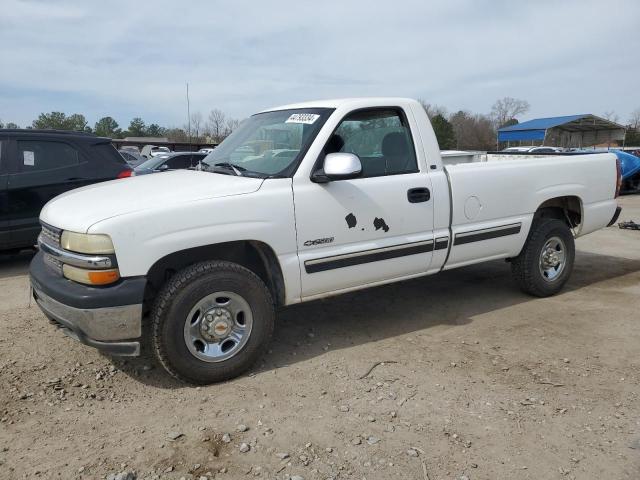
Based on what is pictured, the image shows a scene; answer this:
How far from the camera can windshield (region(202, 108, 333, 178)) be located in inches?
152

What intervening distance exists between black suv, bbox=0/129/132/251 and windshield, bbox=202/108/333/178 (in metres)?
3.26

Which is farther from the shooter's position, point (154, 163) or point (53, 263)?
point (154, 163)

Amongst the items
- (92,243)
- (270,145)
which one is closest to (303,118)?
(270,145)

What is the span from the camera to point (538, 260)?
17.0ft

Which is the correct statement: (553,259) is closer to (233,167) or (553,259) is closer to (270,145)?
(270,145)

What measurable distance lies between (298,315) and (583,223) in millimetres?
3157

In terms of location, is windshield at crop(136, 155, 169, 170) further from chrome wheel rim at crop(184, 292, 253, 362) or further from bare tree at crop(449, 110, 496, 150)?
bare tree at crop(449, 110, 496, 150)

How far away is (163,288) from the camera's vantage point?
3.35 m

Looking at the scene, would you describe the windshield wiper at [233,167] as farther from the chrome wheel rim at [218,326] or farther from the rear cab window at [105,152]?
the rear cab window at [105,152]

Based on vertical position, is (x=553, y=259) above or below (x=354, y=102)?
below

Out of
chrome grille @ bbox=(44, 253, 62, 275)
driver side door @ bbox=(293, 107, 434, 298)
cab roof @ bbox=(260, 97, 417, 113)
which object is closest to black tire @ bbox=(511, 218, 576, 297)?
driver side door @ bbox=(293, 107, 434, 298)

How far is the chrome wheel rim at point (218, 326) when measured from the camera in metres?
3.42

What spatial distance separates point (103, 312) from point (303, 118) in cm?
208

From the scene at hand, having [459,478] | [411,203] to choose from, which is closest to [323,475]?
[459,478]
